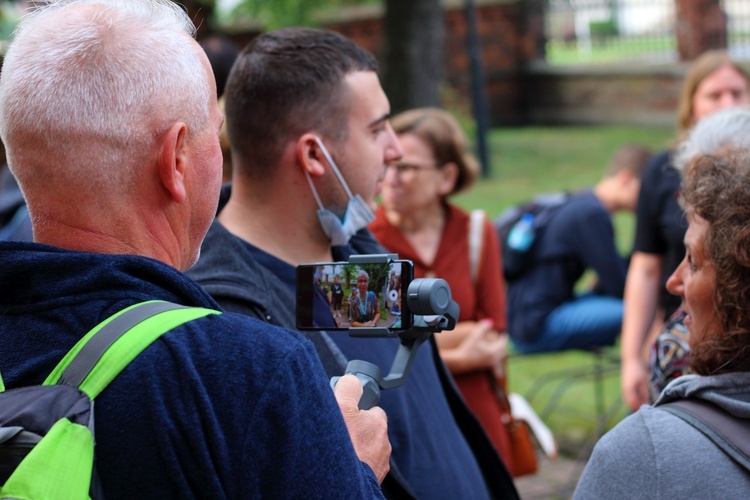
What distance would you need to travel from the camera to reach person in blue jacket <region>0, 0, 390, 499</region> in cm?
120

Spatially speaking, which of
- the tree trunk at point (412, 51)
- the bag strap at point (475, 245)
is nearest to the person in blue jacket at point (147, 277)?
the bag strap at point (475, 245)

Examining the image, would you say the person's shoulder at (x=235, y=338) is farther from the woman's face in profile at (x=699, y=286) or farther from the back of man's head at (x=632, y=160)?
the back of man's head at (x=632, y=160)

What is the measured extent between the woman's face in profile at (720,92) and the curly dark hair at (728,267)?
2.51 m

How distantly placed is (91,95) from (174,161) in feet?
0.47

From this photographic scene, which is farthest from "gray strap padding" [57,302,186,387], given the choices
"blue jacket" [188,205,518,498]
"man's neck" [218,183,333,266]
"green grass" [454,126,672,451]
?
"green grass" [454,126,672,451]

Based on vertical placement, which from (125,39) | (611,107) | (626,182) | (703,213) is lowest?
(611,107)

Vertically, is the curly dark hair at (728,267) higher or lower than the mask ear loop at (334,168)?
lower

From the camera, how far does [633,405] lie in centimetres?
391

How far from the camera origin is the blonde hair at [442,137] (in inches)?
167

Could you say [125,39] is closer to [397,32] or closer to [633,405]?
[633,405]

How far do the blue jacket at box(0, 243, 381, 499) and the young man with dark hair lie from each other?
0.92 m

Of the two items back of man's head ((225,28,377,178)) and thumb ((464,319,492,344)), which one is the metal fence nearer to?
thumb ((464,319,492,344))

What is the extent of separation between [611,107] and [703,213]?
49.0 feet

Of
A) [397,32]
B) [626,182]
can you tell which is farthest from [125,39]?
[397,32]
